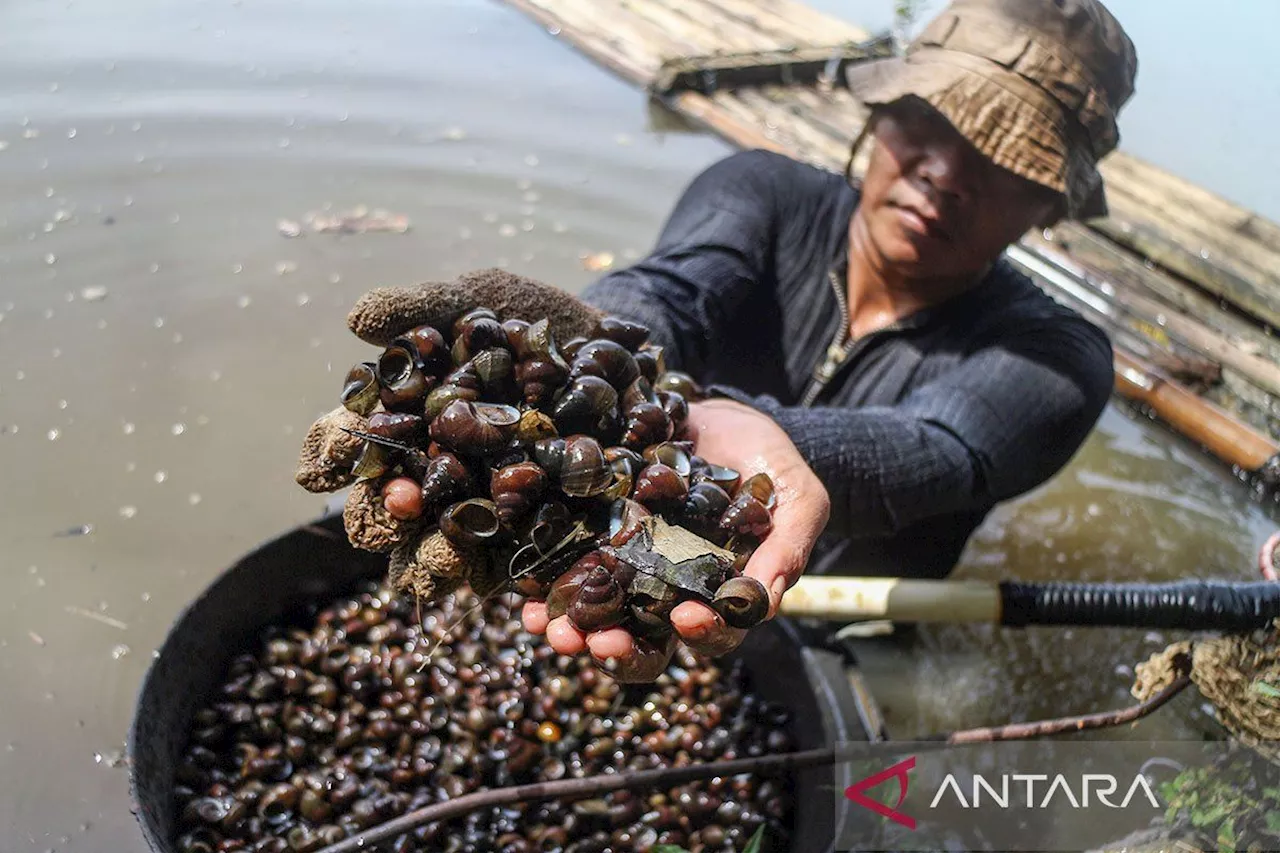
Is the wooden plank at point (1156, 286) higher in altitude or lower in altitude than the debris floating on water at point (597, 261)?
higher

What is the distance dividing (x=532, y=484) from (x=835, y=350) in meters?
1.43

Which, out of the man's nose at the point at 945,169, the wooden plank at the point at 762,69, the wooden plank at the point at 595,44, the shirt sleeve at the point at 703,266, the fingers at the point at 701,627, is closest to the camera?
the fingers at the point at 701,627

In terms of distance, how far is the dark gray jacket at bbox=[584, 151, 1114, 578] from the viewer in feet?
6.55

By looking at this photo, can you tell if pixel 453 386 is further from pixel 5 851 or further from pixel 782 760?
pixel 5 851

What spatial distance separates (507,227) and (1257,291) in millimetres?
3645

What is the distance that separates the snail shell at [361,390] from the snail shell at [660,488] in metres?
0.46

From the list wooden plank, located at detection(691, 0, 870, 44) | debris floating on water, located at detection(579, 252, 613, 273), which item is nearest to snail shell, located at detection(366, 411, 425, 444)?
debris floating on water, located at detection(579, 252, 613, 273)

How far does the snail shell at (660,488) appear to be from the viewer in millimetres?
1423

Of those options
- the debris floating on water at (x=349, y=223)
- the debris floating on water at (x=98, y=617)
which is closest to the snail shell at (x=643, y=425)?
the debris floating on water at (x=98, y=617)

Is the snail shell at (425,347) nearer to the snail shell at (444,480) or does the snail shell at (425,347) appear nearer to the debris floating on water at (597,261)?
the snail shell at (444,480)

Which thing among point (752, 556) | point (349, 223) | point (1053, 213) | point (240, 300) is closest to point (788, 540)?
point (752, 556)

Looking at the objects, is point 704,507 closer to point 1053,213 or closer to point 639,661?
point 639,661

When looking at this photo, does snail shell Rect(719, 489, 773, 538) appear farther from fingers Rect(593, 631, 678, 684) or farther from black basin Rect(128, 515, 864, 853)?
black basin Rect(128, 515, 864, 853)

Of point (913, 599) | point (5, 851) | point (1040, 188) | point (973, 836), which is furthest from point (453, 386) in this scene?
point (973, 836)
